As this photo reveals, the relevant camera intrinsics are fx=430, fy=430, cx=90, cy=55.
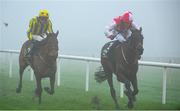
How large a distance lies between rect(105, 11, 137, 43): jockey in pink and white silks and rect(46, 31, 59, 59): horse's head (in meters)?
0.63

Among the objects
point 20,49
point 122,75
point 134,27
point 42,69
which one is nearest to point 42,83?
point 42,69

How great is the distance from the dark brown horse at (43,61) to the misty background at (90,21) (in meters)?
0.10

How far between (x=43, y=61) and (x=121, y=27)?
3.15ft

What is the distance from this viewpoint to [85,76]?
201 inches

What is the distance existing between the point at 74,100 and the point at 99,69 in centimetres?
49

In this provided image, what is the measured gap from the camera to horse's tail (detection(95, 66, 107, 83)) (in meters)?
4.97

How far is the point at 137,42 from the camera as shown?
4742 mm

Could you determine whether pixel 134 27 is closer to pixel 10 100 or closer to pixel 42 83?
pixel 42 83

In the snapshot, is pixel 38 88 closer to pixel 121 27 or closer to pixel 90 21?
pixel 90 21

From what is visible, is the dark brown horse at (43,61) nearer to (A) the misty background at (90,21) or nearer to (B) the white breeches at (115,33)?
(A) the misty background at (90,21)

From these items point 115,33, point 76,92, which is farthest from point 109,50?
point 76,92

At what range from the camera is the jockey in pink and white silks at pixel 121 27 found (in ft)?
16.0

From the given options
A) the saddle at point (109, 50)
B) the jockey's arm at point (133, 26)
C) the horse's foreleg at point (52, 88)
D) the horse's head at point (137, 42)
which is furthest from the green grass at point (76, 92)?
the jockey's arm at point (133, 26)

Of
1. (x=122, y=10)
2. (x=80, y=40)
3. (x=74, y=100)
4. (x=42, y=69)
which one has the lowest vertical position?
(x=74, y=100)
